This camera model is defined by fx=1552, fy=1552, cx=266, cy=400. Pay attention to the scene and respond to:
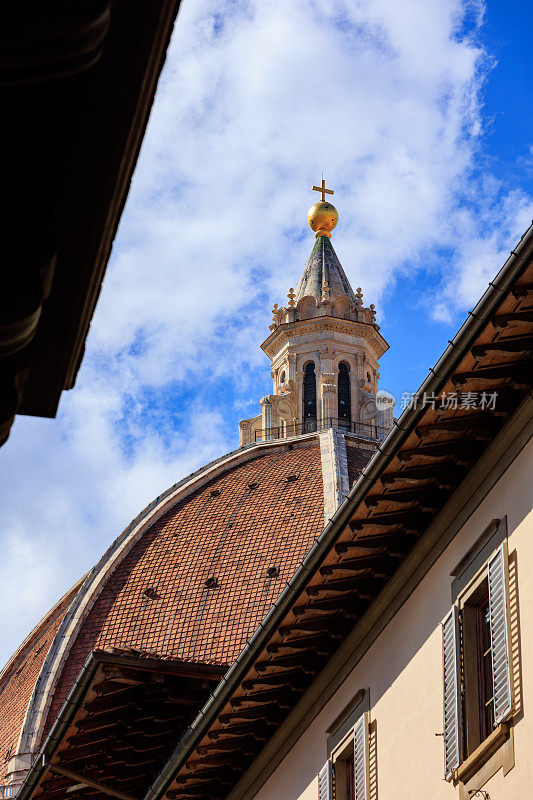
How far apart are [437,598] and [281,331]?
5178cm

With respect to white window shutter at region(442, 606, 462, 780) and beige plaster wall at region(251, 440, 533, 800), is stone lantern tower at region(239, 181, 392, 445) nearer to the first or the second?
beige plaster wall at region(251, 440, 533, 800)

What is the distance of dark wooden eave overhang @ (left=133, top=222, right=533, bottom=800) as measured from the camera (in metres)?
9.12

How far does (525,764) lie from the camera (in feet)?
27.9

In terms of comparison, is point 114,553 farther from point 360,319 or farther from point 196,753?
point 196,753

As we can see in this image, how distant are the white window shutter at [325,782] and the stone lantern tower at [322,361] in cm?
4577

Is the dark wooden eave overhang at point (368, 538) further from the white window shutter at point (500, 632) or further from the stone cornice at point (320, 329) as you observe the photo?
the stone cornice at point (320, 329)

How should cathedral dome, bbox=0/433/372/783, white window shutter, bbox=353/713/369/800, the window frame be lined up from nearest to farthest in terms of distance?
the window frame, white window shutter, bbox=353/713/369/800, cathedral dome, bbox=0/433/372/783

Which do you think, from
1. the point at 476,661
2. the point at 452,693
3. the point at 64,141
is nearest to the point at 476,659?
the point at 476,661

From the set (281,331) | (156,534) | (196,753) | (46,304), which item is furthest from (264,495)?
(46,304)

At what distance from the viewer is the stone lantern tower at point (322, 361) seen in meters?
59.5

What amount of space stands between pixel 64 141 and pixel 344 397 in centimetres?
5623

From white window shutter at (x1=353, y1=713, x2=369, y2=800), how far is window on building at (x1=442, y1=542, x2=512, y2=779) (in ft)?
5.14

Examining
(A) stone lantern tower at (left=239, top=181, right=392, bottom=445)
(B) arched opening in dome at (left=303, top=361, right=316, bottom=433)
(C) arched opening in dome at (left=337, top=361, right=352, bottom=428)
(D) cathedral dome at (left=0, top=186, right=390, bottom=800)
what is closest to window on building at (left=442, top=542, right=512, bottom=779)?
(D) cathedral dome at (left=0, top=186, right=390, bottom=800)

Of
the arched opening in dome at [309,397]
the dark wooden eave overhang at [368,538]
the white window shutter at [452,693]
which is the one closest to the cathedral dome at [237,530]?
the arched opening in dome at [309,397]
